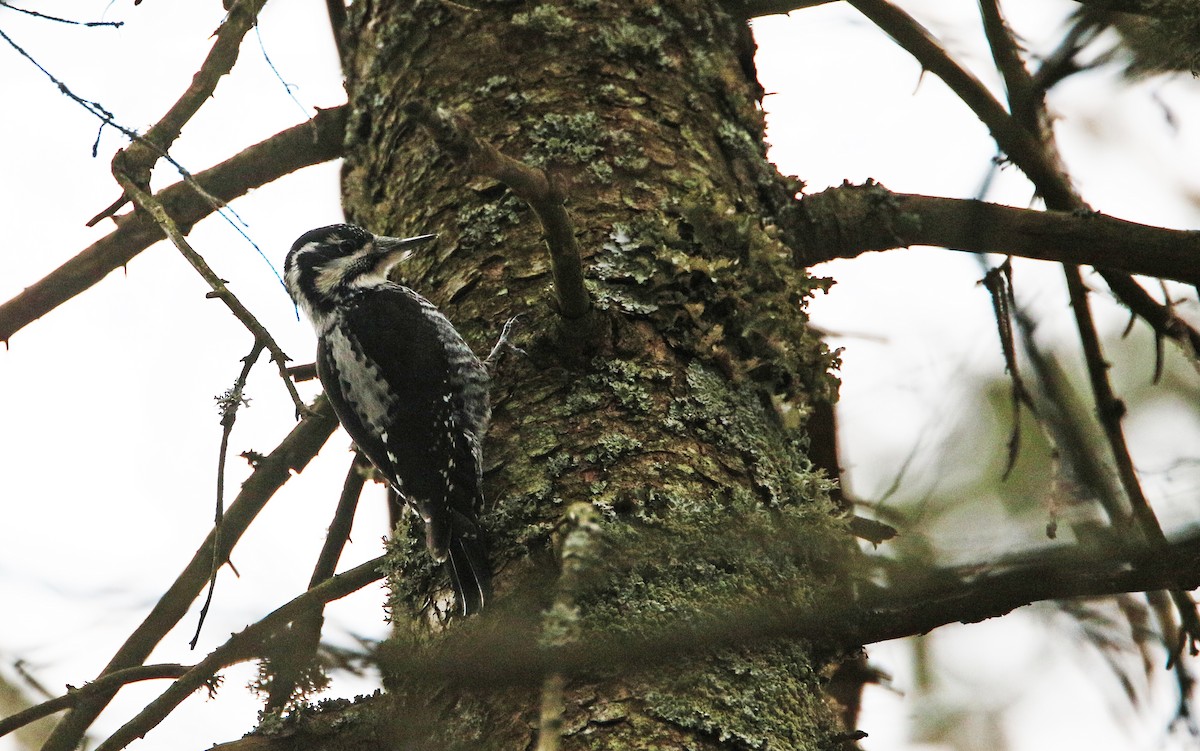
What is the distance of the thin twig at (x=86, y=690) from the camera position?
262cm

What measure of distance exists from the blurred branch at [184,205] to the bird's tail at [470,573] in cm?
147

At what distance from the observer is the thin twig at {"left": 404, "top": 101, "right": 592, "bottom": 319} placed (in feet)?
6.26

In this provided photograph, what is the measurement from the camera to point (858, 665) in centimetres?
362

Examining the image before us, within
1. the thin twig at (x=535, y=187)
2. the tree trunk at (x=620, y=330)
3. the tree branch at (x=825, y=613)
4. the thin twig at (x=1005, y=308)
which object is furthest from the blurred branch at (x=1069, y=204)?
the tree branch at (x=825, y=613)

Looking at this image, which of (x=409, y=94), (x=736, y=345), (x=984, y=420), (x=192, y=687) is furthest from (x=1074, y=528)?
(x=409, y=94)

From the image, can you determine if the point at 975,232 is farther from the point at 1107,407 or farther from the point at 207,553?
the point at 207,553

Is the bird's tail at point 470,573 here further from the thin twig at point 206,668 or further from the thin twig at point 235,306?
the thin twig at point 235,306

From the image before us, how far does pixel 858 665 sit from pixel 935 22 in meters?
2.03

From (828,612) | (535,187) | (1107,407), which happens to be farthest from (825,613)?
(1107,407)

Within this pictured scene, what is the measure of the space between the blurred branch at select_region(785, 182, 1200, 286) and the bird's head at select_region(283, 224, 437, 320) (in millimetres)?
1485

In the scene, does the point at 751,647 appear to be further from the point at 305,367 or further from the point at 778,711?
the point at 305,367

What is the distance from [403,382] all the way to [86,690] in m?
1.50

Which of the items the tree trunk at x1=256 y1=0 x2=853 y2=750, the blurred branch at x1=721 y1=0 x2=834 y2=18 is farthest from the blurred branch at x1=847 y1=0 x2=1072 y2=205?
the tree trunk at x1=256 y1=0 x2=853 y2=750

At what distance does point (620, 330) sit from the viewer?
2713mm
